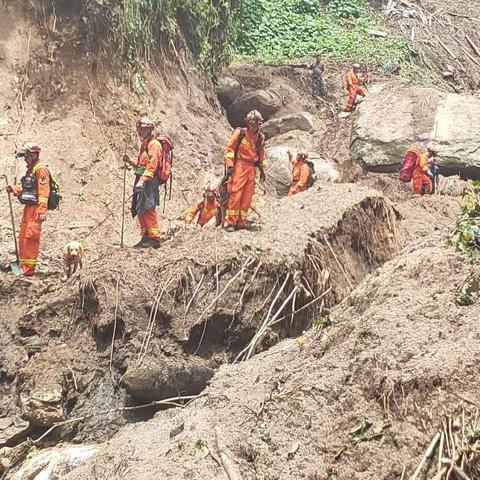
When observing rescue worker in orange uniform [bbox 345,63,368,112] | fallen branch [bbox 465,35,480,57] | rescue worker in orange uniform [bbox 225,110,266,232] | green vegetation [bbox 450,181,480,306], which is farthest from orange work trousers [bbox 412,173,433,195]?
fallen branch [bbox 465,35,480,57]

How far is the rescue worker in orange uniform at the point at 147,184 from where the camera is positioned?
30.2 ft

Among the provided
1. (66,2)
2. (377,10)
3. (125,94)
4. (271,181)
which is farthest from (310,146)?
(377,10)

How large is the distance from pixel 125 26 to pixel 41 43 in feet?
5.68

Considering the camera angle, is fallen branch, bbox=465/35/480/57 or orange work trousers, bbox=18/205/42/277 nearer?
orange work trousers, bbox=18/205/42/277

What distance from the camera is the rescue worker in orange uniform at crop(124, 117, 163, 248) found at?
9.22m

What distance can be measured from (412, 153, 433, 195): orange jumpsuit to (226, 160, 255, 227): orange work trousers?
6657 millimetres

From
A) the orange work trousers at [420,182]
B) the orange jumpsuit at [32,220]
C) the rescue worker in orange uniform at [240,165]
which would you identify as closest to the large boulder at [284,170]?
the orange work trousers at [420,182]

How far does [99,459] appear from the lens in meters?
5.39

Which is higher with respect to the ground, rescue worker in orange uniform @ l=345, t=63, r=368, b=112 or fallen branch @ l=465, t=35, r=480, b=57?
fallen branch @ l=465, t=35, r=480, b=57

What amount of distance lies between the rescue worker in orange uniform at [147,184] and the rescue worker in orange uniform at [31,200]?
3.64 ft

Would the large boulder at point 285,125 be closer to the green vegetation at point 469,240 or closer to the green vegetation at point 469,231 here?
the green vegetation at point 469,240

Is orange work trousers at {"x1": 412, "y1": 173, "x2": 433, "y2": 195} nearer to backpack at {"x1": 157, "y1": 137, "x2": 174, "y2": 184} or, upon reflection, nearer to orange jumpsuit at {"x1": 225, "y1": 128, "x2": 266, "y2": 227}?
orange jumpsuit at {"x1": 225, "y1": 128, "x2": 266, "y2": 227}

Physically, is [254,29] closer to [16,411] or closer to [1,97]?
[1,97]

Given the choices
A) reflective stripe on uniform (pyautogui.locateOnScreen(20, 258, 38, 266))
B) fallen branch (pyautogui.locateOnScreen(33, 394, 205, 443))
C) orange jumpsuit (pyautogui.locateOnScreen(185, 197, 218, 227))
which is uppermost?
orange jumpsuit (pyautogui.locateOnScreen(185, 197, 218, 227))
